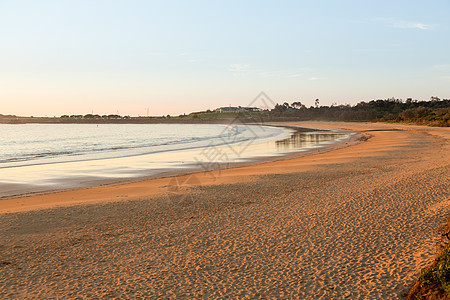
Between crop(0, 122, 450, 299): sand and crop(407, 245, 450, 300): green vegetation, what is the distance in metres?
0.22

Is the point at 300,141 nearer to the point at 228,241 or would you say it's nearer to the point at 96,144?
the point at 96,144

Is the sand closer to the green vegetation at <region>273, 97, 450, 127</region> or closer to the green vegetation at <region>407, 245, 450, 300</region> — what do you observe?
the green vegetation at <region>407, 245, 450, 300</region>

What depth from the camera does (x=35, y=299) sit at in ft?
14.4

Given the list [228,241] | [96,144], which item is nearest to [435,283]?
[228,241]

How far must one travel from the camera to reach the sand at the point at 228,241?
15.2 feet

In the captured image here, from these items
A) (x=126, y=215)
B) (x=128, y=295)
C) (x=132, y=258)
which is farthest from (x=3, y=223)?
→ (x=128, y=295)

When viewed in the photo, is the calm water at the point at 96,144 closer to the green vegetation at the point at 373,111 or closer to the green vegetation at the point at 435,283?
the green vegetation at the point at 435,283

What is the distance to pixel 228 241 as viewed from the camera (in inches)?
247

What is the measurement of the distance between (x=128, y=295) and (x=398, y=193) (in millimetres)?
7186

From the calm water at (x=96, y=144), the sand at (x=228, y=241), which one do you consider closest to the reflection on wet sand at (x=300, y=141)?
the calm water at (x=96, y=144)

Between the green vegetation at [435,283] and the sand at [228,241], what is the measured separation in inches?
8.5

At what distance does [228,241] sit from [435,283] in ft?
10.3

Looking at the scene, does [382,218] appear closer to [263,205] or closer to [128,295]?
[263,205]

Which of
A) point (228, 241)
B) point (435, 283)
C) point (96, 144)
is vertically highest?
point (96, 144)
